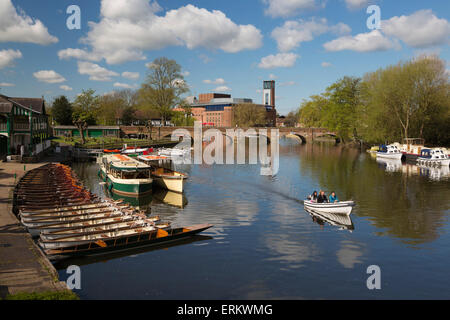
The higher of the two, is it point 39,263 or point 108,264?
point 39,263

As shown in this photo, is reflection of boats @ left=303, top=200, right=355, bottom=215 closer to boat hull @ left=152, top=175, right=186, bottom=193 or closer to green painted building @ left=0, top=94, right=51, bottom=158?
boat hull @ left=152, top=175, right=186, bottom=193

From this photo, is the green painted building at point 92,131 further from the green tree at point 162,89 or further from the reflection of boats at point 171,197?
the reflection of boats at point 171,197

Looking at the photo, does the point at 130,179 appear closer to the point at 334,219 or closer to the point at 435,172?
the point at 334,219

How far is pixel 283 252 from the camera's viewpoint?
73.2 feet

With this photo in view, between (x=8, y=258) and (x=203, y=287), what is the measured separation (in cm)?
935

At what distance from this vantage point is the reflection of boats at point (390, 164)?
63.9m

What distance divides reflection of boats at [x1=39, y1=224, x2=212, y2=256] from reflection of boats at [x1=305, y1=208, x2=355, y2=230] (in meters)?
11.1

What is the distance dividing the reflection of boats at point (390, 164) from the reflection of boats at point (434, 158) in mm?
4282

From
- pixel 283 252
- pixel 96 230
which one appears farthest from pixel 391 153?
pixel 96 230

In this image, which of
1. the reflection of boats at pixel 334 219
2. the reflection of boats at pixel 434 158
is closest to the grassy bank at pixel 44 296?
the reflection of boats at pixel 334 219

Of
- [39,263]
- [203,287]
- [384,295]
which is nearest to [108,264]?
[39,263]

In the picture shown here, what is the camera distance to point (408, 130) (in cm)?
8800

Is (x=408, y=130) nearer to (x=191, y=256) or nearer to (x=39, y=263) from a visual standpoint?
(x=191, y=256)

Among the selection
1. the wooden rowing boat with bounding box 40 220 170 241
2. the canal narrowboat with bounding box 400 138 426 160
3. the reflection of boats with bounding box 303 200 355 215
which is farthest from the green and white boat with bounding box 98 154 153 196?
the canal narrowboat with bounding box 400 138 426 160
